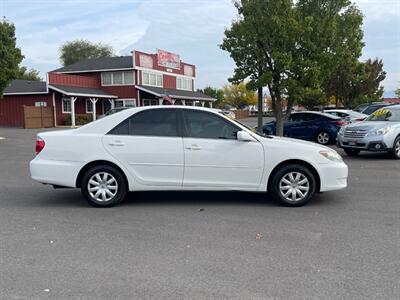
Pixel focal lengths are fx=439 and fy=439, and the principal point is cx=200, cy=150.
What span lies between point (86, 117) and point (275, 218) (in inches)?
1434

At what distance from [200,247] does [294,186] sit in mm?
2494

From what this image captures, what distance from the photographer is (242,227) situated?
579 centimetres

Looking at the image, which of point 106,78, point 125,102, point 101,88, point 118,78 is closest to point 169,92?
point 125,102

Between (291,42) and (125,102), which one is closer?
(291,42)

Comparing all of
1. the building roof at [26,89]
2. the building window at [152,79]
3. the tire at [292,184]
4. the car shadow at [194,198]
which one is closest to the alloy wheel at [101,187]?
the car shadow at [194,198]

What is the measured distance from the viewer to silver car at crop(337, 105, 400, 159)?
12539 millimetres

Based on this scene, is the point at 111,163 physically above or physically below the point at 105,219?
above

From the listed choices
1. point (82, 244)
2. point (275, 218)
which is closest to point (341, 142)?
point (275, 218)

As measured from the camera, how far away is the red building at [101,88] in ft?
127

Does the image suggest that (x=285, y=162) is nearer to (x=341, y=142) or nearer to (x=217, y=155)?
(x=217, y=155)

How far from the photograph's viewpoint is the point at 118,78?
44250mm

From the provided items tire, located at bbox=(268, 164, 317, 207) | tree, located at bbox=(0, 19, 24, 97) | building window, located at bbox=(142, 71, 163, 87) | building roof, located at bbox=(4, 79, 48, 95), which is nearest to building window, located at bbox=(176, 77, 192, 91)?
building window, located at bbox=(142, 71, 163, 87)

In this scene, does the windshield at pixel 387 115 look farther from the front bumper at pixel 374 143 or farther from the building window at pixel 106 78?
the building window at pixel 106 78

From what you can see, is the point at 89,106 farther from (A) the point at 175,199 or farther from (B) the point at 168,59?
(A) the point at 175,199
